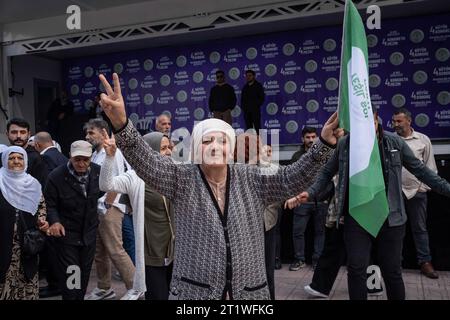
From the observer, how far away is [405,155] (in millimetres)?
3900

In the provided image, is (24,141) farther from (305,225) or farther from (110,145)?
(305,225)

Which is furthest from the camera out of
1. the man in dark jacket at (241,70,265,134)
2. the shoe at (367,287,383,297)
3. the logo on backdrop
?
the man in dark jacket at (241,70,265,134)

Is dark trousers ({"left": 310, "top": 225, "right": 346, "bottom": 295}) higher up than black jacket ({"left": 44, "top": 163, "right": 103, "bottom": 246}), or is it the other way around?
black jacket ({"left": 44, "top": 163, "right": 103, "bottom": 246})

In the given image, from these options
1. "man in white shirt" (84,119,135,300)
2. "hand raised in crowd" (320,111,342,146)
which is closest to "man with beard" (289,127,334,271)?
"man in white shirt" (84,119,135,300)

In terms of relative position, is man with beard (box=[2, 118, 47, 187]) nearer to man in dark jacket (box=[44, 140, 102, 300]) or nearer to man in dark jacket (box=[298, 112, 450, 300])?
man in dark jacket (box=[44, 140, 102, 300])

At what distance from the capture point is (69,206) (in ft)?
14.1

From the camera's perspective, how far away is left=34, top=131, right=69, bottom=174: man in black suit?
18.3 feet

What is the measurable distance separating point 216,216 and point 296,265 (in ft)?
14.5

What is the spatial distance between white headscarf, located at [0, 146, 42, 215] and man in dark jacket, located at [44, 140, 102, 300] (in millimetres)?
157

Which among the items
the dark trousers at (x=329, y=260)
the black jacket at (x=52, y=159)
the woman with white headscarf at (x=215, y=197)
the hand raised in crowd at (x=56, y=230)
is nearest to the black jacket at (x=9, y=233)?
the hand raised in crowd at (x=56, y=230)

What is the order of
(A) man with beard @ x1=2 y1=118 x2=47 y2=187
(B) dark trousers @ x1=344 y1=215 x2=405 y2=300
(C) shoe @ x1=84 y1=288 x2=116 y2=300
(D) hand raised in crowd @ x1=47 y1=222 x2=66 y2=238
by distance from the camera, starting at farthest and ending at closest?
(C) shoe @ x1=84 y1=288 x2=116 y2=300, (A) man with beard @ x1=2 y1=118 x2=47 y2=187, (D) hand raised in crowd @ x1=47 y1=222 x2=66 y2=238, (B) dark trousers @ x1=344 y1=215 x2=405 y2=300

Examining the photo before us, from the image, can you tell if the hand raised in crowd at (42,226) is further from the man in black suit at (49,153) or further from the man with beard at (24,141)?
the man in black suit at (49,153)
